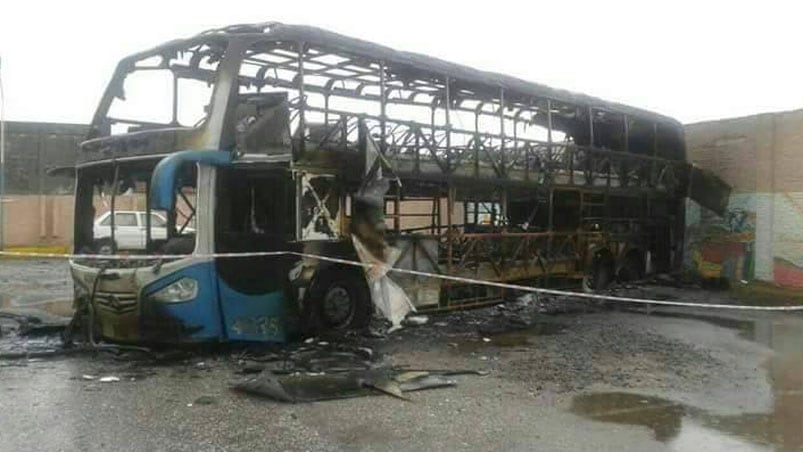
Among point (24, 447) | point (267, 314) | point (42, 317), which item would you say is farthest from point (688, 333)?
point (42, 317)

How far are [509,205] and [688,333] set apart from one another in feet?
12.6

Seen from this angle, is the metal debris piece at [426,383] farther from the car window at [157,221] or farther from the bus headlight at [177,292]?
the car window at [157,221]

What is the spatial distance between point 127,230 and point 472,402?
14.5 feet

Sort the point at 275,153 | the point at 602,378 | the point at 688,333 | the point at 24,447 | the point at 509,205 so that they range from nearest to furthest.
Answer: the point at 24,447 < the point at 602,378 < the point at 275,153 < the point at 688,333 < the point at 509,205

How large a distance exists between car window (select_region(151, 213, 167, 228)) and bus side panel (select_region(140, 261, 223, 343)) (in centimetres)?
77

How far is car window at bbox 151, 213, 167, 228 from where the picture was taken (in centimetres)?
793

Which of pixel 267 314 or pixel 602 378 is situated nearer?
pixel 602 378

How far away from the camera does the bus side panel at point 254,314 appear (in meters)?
7.84

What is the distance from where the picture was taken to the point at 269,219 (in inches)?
325

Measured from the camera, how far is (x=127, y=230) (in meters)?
8.13

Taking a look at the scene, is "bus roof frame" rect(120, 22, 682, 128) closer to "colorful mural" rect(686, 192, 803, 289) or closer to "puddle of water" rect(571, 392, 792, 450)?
"colorful mural" rect(686, 192, 803, 289)

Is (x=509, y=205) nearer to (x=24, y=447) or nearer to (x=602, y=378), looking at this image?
(x=602, y=378)

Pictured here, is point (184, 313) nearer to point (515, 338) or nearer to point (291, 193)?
point (291, 193)

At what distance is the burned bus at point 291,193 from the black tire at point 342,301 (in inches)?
0.8
